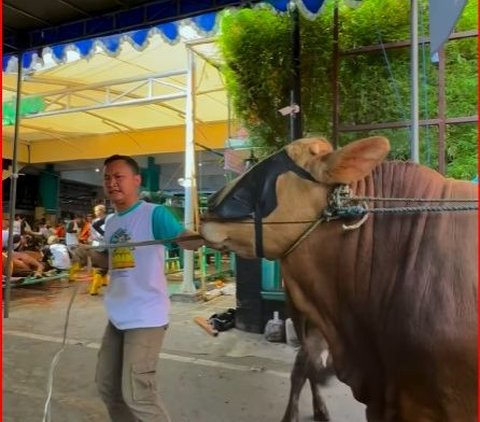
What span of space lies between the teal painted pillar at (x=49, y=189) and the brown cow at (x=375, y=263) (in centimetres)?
2020

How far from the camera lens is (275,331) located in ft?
18.4

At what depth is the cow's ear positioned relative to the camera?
1519 mm

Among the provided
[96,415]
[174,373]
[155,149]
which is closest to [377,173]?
[96,415]

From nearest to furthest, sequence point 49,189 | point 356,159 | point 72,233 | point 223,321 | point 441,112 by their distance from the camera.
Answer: point 356,159 < point 441,112 < point 223,321 < point 72,233 < point 49,189

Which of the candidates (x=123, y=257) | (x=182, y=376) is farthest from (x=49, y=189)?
(x=123, y=257)

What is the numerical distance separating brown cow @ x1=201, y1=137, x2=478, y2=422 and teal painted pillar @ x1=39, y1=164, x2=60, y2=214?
20203mm

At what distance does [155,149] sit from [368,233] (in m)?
15.0

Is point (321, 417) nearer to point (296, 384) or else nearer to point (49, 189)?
point (296, 384)

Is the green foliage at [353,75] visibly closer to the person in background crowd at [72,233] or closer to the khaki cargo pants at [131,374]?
the khaki cargo pants at [131,374]

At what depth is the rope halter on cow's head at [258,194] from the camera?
170 centimetres

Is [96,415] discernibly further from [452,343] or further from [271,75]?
[271,75]

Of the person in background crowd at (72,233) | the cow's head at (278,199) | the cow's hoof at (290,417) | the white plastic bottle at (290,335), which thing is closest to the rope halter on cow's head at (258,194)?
the cow's head at (278,199)

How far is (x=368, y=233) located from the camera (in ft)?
5.30

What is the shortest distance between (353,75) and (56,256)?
5929 millimetres
